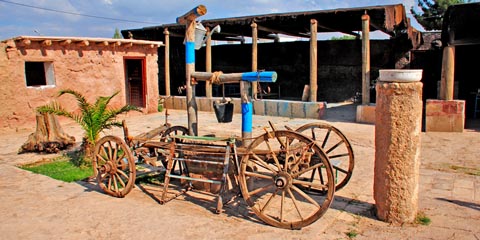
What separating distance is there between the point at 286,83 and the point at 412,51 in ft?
18.4

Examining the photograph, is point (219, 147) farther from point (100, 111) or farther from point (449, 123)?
point (449, 123)

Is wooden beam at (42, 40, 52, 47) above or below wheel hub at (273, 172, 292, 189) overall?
above

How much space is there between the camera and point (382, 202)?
194 inches

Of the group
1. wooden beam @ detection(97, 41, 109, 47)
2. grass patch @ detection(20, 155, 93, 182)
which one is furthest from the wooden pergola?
grass patch @ detection(20, 155, 93, 182)

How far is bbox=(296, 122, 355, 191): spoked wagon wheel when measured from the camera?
570 cm

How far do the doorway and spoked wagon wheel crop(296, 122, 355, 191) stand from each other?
25.7 ft

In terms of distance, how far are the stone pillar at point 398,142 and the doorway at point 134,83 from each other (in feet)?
40.5

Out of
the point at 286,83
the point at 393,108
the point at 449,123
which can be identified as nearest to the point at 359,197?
the point at 393,108

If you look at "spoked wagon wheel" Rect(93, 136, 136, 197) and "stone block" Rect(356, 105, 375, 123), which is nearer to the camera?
"spoked wagon wheel" Rect(93, 136, 136, 197)

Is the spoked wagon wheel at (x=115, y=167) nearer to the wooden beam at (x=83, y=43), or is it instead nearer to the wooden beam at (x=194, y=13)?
the wooden beam at (x=194, y=13)

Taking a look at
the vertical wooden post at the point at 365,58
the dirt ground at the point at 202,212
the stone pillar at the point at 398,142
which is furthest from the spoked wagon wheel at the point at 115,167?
the vertical wooden post at the point at 365,58

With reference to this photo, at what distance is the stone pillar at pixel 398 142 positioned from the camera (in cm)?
471

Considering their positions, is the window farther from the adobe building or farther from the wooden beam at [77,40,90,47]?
the wooden beam at [77,40,90,47]

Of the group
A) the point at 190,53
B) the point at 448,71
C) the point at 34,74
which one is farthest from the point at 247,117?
the point at 34,74
